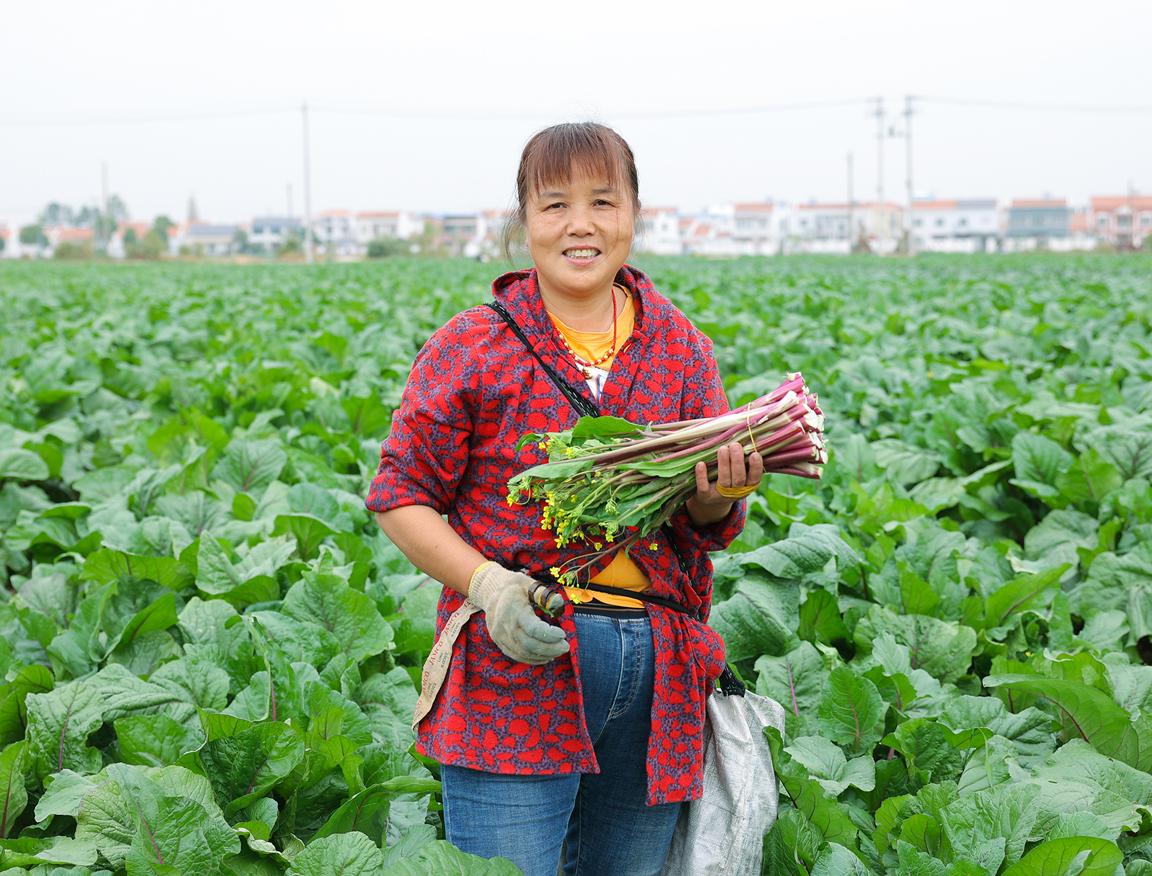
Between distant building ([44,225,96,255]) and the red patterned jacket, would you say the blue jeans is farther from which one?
distant building ([44,225,96,255])

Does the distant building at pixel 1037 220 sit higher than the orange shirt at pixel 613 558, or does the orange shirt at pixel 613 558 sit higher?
the distant building at pixel 1037 220

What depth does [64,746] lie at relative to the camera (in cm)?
274

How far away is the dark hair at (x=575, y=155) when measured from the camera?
6.88 ft

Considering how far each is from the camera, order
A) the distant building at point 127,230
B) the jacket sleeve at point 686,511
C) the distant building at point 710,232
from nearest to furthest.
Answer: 1. the jacket sleeve at point 686,511
2. the distant building at point 127,230
3. the distant building at point 710,232

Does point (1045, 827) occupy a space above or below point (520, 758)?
below

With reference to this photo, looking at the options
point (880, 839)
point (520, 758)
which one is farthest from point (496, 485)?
point (880, 839)

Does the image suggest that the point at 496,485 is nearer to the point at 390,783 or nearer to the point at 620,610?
the point at 620,610

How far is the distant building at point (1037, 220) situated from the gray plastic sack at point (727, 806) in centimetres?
12047

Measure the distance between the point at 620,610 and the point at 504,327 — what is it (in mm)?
538

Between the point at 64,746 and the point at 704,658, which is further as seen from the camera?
the point at 64,746

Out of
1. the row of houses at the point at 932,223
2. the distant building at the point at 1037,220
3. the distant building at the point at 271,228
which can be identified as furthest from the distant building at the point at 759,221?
the distant building at the point at 271,228

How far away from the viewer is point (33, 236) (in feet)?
410

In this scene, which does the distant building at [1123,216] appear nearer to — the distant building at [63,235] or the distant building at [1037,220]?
the distant building at [1037,220]

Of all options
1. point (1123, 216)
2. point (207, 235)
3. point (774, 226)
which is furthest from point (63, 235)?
point (1123, 216)
